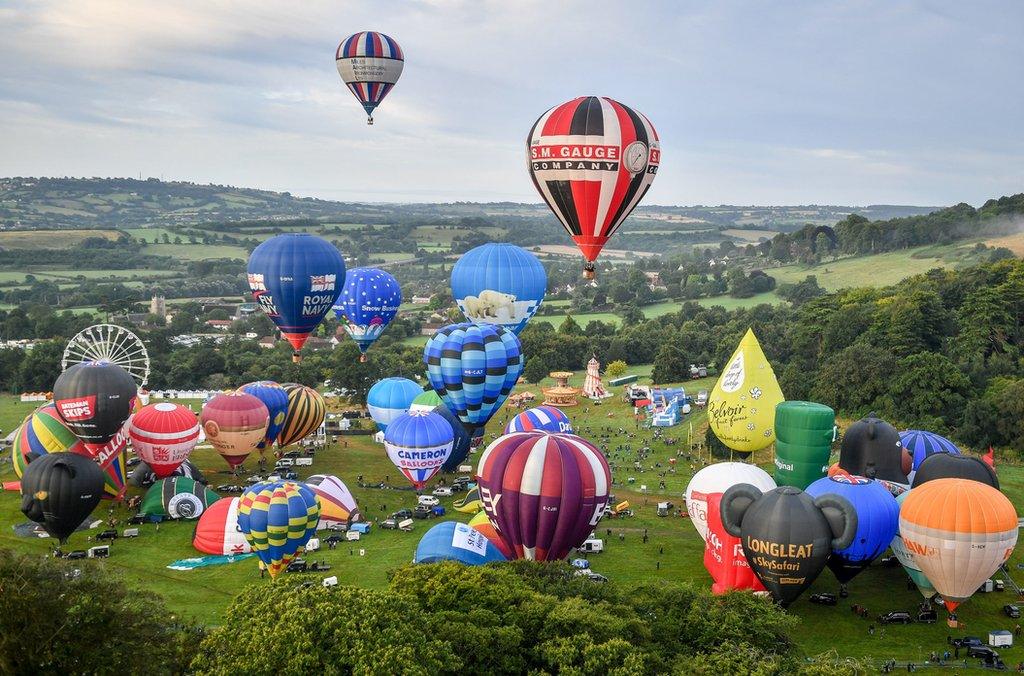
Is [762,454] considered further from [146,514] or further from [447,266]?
[447,266]

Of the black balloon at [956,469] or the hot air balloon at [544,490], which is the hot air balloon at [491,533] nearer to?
the hot air balloon at [544,490]

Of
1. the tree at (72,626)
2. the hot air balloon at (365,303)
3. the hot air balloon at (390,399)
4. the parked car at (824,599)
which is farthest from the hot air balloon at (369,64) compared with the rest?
the tree at (72,626)

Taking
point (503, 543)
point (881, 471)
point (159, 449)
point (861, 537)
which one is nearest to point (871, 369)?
point (881, 471)

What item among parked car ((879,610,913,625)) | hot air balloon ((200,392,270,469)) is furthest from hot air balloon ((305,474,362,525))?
parked car ((879,610,913,625))

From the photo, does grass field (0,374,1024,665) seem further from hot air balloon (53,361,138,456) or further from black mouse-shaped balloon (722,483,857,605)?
hot air balloon (53,361,138,456)

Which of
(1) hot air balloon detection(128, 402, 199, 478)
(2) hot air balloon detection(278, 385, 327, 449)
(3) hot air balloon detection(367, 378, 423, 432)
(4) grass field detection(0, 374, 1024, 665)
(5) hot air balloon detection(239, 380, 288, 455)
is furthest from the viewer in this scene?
(3) hot air balloon detection(367, 378, 423, 432)

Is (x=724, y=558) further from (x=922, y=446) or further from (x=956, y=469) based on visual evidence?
(x=922, y=446)
